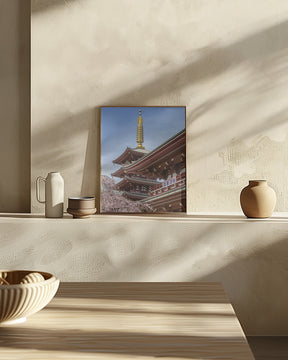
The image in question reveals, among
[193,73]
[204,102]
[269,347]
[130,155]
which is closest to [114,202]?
[130,155]

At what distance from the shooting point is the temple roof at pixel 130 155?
12.0 ft

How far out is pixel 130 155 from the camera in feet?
12.0

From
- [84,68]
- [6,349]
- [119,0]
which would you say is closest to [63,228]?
[84,68]

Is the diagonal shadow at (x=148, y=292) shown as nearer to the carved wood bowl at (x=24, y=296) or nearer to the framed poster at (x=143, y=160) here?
the carved wood bowl at (x=24, y=296)

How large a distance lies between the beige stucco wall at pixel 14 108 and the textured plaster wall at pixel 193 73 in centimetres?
14

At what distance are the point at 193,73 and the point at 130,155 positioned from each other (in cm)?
75

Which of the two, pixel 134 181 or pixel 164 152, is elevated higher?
pixel 164 152

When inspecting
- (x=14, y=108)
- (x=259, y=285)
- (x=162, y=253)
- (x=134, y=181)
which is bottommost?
(x=259, y=285)

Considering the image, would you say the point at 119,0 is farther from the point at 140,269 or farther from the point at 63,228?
the point at 140,269

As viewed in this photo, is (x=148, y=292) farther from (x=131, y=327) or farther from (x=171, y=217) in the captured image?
(x=171, y=217)

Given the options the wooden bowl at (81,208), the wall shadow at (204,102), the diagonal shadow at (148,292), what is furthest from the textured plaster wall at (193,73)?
the diagonal shadow at (148,292)

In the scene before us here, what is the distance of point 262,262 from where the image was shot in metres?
3.18

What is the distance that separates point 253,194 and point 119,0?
5.58 feet

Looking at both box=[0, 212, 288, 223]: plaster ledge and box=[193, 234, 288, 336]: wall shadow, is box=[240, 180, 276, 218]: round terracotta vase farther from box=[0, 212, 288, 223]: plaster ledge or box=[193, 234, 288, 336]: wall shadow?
box=[193, 234, 288, 336]: wall shadow
